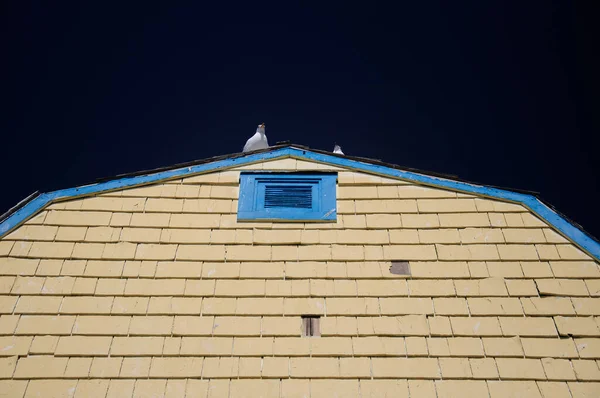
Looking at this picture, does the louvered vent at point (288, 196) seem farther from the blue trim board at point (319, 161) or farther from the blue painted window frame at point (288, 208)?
the blue trim board at point (319, 161)

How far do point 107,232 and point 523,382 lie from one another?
4567mm

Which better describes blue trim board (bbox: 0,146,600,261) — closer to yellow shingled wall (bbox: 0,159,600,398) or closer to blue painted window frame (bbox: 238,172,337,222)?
yellow shingled wall (bbox: 0,159,600,398)

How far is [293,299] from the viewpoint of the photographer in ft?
17.6

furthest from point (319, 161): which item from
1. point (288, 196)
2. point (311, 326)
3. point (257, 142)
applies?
point (257, 142)

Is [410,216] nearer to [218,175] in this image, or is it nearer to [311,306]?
[311,306]

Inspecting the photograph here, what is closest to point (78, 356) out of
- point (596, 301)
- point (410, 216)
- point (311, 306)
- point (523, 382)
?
point (311, 306)

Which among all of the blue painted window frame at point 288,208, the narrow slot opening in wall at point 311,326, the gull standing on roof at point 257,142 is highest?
the gull standing on roof at point 257,142

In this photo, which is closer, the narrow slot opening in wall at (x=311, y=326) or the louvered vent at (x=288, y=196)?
the narrow slot opening in wall at (x=311, y=326)

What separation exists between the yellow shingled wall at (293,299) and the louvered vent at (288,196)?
0.32 m

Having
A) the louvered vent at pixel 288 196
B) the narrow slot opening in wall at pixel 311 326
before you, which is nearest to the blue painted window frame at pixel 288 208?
the louvered vent at pixel 288 196

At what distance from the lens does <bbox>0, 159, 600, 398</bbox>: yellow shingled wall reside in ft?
16.0

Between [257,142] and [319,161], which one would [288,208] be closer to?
[319,161]

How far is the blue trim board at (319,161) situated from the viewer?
5.84 metres

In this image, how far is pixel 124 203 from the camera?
20.2 feet
